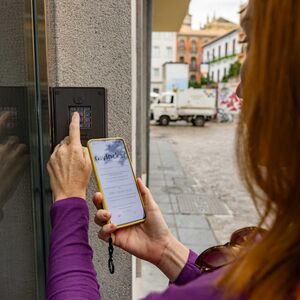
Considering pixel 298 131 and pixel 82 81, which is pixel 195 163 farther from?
pixel 298 131

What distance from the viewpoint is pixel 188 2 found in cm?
795

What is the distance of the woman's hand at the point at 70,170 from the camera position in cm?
114

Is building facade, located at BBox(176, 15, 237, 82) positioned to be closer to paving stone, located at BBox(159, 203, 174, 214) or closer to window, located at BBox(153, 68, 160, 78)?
window, located at BBox(153, 68, 160, 78)

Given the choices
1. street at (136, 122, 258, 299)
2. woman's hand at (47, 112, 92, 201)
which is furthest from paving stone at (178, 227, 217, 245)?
woman's hand at (47, 112, 92, 201)

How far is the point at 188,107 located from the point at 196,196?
613 inches

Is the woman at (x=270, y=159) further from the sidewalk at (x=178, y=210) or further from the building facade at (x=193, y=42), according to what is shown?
the building facade at (x=193, y=42)

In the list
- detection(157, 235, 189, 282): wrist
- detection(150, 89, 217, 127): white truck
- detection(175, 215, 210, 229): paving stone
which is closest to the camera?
detection(157, 235, 189, 282): wrist

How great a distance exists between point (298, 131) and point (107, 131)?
980 millimetres

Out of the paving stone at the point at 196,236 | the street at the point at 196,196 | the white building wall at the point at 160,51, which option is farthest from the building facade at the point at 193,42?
the paving stone at the point at 196,236

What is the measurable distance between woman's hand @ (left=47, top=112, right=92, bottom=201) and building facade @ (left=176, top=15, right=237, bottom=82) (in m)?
67.7

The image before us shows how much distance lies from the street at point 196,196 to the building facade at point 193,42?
56.2 meters

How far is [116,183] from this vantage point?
122 cm

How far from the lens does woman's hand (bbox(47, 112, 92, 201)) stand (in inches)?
45.1

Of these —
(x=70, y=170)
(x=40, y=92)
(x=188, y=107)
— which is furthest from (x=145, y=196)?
(x=188, y=107)
